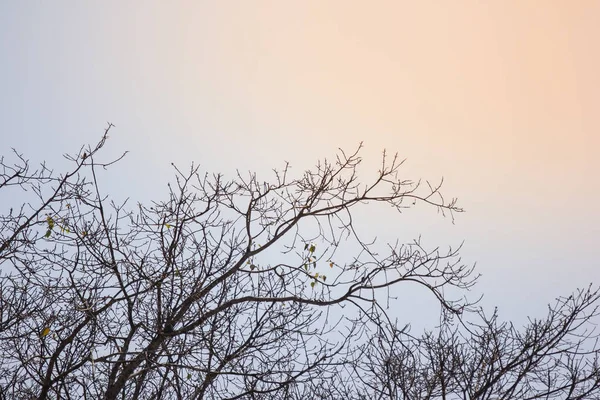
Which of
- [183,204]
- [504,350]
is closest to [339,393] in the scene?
[504,350]

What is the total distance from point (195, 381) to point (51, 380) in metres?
1.18

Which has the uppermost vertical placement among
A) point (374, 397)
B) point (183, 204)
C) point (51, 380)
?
point (183, 204)

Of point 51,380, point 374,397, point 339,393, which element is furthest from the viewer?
point 339,393

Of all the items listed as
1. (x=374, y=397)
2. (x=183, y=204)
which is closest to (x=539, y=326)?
(x=374, y=397)

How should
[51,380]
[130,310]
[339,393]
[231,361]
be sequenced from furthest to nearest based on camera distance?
[339,393], [231,361], [130,310], [51,380]

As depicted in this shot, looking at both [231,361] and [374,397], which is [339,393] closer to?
[374,397]

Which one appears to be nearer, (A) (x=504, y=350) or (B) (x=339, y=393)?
(A) (x=504, y=350)

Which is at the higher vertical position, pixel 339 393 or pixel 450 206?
pixel 450 206

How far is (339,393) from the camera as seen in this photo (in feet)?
27.1

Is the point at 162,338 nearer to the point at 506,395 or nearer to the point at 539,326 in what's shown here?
the point at 506,395

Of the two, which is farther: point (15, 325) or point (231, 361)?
point (15, 325)

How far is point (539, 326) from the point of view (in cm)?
678

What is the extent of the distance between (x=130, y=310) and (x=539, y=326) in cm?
425

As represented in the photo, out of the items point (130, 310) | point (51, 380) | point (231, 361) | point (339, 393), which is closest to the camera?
point (51, 380)
